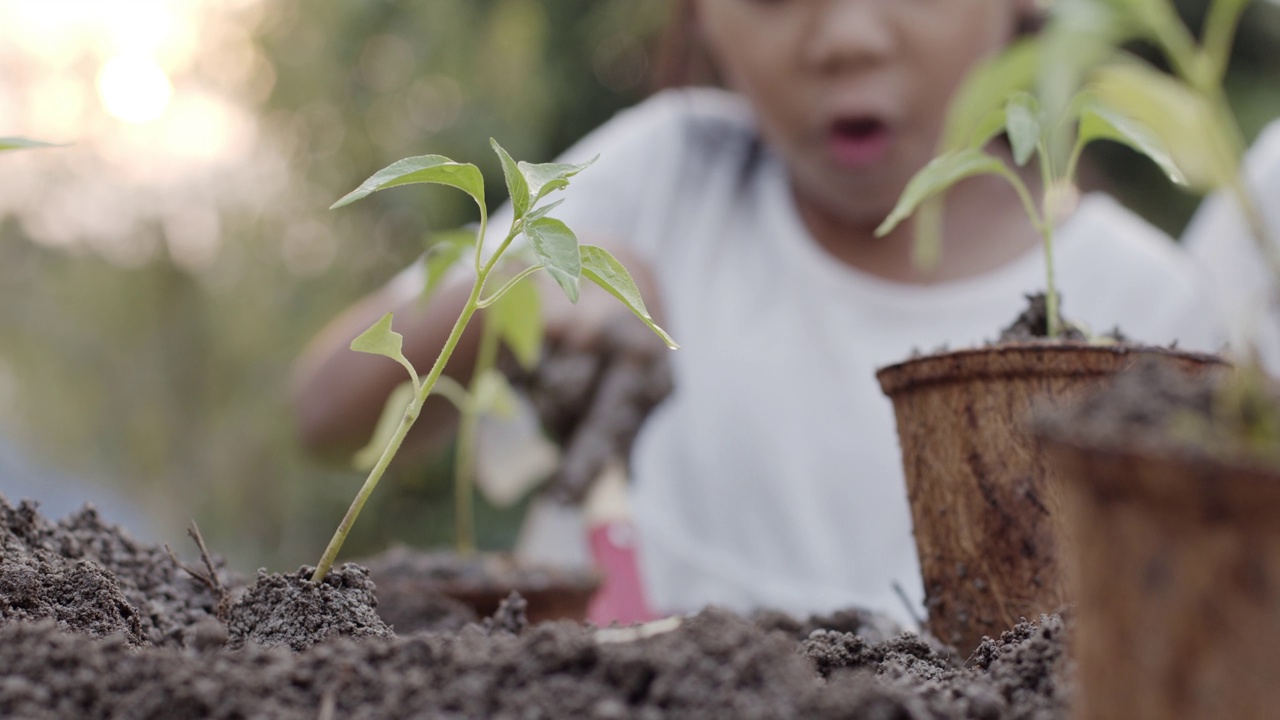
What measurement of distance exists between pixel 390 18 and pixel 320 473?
1.78 m

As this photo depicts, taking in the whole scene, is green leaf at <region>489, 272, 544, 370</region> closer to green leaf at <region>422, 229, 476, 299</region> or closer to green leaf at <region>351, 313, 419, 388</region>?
green leaf at <region>422, 229, 476, 299</region>

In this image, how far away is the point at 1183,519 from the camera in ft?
0.89

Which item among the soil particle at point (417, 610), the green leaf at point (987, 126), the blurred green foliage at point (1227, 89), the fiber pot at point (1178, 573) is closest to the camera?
the fiber pot at point (1178, 573)

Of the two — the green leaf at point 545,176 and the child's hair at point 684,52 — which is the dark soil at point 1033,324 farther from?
the child's hair at point 684,52

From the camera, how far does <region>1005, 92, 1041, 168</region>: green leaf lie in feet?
1.58

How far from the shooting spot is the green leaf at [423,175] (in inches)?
16.3

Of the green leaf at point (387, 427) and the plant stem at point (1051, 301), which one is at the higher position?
the green leaf at point (387, 427)

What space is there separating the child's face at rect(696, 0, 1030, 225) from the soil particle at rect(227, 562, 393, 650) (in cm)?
106

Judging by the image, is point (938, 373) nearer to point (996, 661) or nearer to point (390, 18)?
point (996, 661)

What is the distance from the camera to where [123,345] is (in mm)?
5047

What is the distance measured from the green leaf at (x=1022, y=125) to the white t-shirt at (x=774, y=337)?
47.3 inches

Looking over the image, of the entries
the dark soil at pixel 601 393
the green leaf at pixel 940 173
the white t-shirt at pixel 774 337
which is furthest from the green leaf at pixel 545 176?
the white t-shirt at pixel 774 337

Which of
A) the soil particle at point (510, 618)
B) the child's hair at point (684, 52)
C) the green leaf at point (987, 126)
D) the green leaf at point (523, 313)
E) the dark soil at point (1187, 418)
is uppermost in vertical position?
the child's hair at point (684, 52)

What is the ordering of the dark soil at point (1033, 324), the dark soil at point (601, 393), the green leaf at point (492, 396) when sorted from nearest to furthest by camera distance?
the dark soil at point (1033, 324) < the green leaf at point (492, 396) < the dark soil at point (601, 393)
